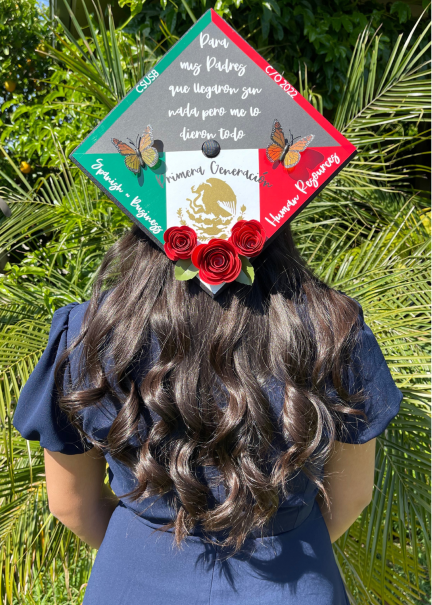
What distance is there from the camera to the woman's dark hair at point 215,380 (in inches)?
32.8

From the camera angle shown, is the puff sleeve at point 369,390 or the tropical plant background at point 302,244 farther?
the tropical plant background at point 302,244

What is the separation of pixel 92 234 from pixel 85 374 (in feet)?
4.81

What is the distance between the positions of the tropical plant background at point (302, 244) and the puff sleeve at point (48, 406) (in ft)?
1.49

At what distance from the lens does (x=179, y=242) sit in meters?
0.84

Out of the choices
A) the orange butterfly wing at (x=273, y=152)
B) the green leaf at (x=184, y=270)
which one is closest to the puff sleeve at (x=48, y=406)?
the green leaf at (x=184, y=270)

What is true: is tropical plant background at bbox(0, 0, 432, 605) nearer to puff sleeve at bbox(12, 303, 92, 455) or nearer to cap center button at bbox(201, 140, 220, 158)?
puff sleeve at bbox(12, 303, 92, 455)

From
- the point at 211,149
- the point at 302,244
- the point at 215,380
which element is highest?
the point at 211,149

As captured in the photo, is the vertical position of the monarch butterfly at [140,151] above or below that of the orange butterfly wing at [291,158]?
above

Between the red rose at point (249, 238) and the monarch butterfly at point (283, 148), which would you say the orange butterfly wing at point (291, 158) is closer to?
the monarch butterfly at point (283, 148)

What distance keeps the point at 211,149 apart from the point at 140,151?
125 millimetres

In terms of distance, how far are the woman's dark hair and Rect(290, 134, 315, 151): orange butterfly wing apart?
0.73 ft

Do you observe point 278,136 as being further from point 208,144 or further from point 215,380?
point 215,380

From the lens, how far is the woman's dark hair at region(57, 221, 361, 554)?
2.73 ft

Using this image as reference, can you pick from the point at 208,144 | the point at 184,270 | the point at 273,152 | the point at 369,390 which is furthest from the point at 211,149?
the point at 369,390
